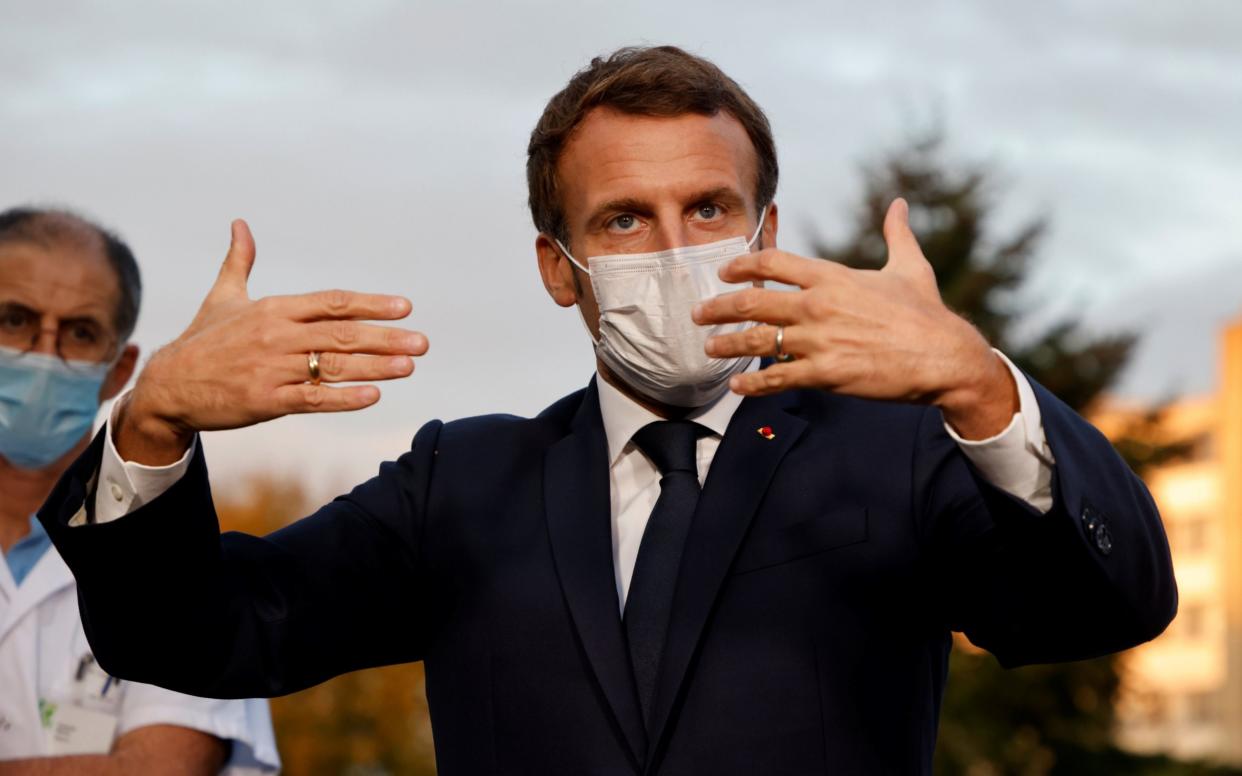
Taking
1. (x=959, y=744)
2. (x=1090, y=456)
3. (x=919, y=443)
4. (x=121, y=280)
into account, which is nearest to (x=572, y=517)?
(x=919, y=443)

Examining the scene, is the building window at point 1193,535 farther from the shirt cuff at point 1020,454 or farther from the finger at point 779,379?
the finger at point 779,379

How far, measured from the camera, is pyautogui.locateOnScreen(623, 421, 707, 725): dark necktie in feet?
11.8

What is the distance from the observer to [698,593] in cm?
358

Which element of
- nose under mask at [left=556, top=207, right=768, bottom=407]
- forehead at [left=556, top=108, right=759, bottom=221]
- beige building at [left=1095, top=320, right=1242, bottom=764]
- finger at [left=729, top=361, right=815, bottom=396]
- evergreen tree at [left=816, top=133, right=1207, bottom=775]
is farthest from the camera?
beige building at [left=1095, top=320, right=1242, bottom=764]

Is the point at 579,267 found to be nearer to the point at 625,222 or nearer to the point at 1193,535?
the point at 625,222

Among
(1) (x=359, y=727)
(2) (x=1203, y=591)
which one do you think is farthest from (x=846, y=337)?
(2) (x=1203, y=591)

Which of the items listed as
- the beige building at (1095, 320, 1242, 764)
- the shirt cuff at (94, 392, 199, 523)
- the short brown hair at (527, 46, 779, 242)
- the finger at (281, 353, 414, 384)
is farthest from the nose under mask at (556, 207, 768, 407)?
the beige building at (1095, 320, 1242, 764)

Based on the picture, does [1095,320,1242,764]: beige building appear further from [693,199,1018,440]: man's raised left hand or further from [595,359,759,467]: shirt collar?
[693,199,1018,440]: man's raised left hand

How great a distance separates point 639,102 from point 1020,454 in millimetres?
1364

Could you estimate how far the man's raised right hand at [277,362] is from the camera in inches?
126

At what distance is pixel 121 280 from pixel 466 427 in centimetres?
192

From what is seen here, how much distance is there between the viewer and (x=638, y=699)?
354 centimetres

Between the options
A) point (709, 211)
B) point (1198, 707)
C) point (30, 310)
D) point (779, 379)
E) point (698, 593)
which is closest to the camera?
point (779, 379)

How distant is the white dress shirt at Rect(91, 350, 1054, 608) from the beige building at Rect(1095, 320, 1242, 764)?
29.8 meters
